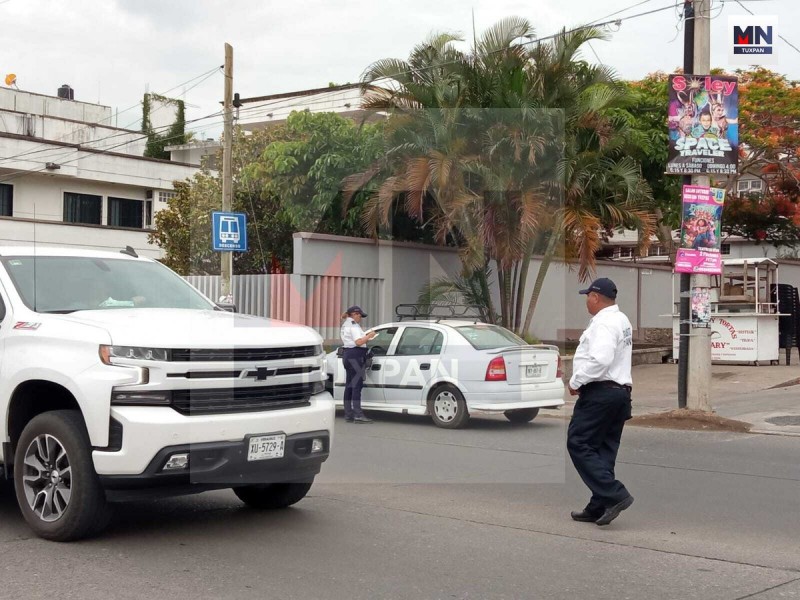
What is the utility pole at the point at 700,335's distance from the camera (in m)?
14.1

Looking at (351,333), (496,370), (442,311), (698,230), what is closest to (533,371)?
(496,370)

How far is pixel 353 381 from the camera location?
14.5m

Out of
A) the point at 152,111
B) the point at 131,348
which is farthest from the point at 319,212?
the point at 152,111

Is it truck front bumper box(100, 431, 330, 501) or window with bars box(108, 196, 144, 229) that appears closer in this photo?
truck front bumper box(100, 431, 330, 501)

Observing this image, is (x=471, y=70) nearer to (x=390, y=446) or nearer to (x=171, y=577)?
(x=390, y=446)

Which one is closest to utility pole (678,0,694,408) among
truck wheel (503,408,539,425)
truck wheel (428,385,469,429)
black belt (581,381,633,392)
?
truck wheel (503,408,539,425)

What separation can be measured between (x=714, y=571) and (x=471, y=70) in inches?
637

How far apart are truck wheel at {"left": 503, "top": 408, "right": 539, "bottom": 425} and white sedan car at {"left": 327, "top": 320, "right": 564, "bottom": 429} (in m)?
0.01

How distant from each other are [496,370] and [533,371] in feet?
2.19

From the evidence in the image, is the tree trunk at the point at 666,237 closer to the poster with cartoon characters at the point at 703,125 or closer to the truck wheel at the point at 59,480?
the poster with cartoon characters at the point at 703,125

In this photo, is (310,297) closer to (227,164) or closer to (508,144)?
(227,164)

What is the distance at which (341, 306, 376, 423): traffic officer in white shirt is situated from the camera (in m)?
14.5

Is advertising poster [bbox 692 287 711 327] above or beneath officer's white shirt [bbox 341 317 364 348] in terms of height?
above

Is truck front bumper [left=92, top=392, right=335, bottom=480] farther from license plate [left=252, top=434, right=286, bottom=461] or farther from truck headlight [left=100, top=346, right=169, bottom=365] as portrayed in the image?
truck headlight [left=100, top=346, right=169, bottom=365]
